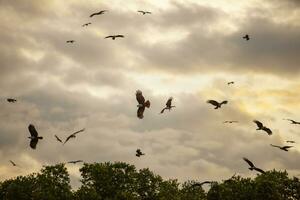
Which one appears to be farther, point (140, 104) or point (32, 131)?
point (140, 104)

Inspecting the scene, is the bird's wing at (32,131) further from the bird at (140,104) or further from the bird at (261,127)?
the bird at (261,127)

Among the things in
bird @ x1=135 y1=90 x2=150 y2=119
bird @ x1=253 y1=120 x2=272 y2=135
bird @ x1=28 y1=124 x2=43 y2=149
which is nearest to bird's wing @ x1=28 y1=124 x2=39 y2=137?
bird @ x1=28 y1=124 x2=43 y2=149

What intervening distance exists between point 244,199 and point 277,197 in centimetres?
419

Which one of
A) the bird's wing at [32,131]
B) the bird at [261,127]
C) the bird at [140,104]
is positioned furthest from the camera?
the bird at [261,127]

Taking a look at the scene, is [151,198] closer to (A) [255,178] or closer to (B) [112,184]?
(B) [112,184]

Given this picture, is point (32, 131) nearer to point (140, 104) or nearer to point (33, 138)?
point (33, 138)

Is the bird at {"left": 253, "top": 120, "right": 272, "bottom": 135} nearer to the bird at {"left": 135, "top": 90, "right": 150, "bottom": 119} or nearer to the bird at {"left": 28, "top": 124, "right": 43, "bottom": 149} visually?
the bird at {"left": 135, "top": 90, "right": 150, "bottom": 119}

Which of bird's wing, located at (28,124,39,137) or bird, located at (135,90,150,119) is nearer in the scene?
bird's wing, located at (28,124,39,137)

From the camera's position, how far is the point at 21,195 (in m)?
68.0

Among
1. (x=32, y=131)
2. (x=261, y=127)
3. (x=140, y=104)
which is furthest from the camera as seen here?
(x=261, y=127)

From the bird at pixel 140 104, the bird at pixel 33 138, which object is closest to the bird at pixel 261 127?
the bird at pixel 140 104

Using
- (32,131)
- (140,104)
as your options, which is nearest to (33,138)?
(32,131)

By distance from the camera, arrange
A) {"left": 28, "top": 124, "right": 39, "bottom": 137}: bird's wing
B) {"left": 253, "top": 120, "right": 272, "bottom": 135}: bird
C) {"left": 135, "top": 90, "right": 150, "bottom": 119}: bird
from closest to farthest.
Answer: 1. {"left": 28, "top": 124, "right": 39, "bottom": 137}: bird's wing
2. {"left": 135, "top": 90, "right": 150, "bottom": 119}: bird
3. {"left": 253, "top": 120, "right": 272, "bottom": 135}: bird

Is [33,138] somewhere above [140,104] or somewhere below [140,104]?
below
